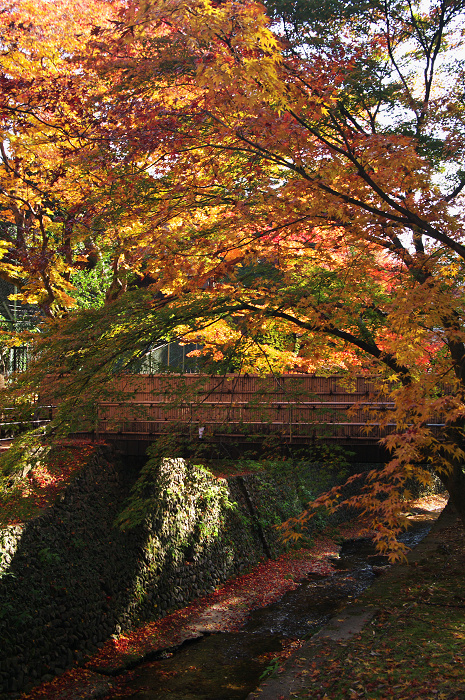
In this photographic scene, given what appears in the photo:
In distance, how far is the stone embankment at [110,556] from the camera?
8.70 meters

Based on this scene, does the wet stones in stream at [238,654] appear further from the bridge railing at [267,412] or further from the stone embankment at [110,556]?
the bridge railing at [267,412]

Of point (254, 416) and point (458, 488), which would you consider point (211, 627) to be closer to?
point (254, 416)

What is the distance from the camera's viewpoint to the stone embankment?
8695mm

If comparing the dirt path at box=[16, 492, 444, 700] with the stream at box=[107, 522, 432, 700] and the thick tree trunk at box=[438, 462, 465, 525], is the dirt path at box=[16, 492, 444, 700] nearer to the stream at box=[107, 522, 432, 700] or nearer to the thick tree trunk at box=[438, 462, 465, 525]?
the stream at box=[107, 522, 432, 700]

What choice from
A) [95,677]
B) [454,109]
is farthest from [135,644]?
[454,109]

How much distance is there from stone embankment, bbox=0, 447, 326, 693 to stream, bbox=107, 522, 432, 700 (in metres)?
1.40

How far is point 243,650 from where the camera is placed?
10.2 metres

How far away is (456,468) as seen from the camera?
25.6 ft

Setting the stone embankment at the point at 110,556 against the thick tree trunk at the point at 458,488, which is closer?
the thick tree trunk at the point at 458,488

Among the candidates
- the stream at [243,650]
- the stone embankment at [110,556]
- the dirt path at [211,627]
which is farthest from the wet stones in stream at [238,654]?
the stone embankment at [110,556]

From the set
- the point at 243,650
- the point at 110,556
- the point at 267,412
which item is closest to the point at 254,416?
the point at 267,412

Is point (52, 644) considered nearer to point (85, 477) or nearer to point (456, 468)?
point (85, 477)

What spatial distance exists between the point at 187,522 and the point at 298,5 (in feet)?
37.9

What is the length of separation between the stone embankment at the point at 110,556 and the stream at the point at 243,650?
1403 mm
